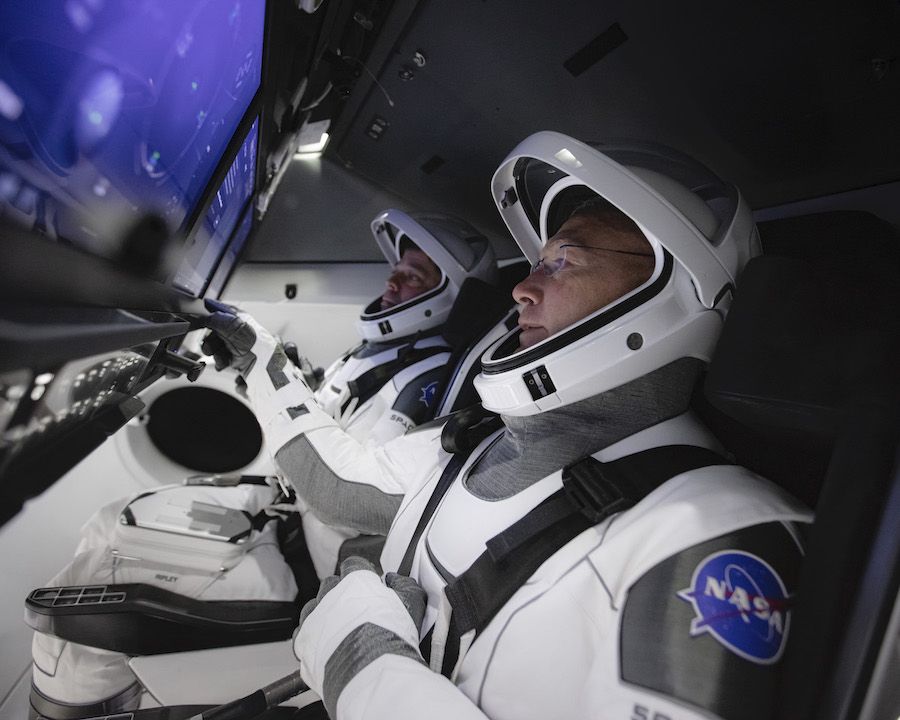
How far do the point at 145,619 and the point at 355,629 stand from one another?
2.91 ft

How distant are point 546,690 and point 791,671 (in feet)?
1.17

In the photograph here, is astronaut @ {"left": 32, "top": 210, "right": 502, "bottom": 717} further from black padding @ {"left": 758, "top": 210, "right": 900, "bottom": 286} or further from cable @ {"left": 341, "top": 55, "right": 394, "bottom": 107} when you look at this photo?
black padding @ {"left": 758, "top": 210, "right": 900, "bottom": 286}

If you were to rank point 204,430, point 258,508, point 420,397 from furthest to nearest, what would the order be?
point 204,430 < point 420,397 < point 258,508

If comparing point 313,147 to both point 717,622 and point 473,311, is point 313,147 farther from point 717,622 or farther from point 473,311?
point 717,622

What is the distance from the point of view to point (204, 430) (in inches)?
119

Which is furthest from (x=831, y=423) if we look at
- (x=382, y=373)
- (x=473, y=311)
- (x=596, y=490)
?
(x=382, y=373)

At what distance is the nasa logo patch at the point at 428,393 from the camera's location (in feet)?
6.78

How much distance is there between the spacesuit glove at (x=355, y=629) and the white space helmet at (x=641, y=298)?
19.4 inches

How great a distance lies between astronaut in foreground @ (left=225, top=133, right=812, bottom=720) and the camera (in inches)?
26.3

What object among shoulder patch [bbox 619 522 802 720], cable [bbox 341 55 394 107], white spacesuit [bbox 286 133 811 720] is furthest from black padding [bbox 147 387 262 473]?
shoulder patch [bbox 619 522 802 720]

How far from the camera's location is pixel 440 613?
0.97 metres

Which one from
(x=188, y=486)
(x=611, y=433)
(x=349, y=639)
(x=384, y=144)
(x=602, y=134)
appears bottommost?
(x=188, y=486)

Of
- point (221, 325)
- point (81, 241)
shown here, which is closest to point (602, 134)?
point (221, 325)

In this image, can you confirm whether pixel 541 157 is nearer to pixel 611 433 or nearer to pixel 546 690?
pixel 611 433
